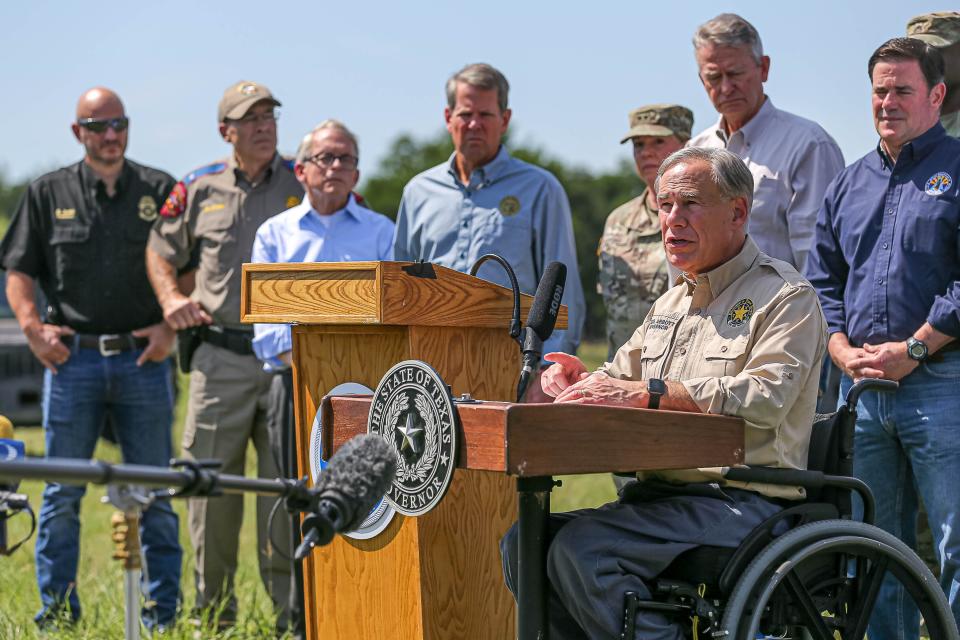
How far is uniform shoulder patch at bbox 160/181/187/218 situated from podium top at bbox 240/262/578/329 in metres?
2.28

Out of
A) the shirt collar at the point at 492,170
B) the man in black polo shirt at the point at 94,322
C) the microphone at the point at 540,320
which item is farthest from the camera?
the man in black polo shirt at the point at 94,322

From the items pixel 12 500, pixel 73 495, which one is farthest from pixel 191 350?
pixel 12 500

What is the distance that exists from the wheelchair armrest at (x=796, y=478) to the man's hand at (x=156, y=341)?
3733 millimetres

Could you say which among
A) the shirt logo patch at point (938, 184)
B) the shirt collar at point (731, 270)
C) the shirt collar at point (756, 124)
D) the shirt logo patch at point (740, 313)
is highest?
the shirt collar at point (756, 124)

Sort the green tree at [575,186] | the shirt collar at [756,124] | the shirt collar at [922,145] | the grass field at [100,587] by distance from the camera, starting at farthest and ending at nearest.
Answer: the green tree at [575,186], the grass field at [100,587], the shirt collar at [756,124], the shirt collar at [922,145]

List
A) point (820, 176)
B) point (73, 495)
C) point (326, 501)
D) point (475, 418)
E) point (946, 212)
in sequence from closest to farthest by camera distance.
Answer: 1. point (326, 501)
2. point (475, 418)
3. point (946, 212)
4. point (820, 176)
5. point (73, 495)

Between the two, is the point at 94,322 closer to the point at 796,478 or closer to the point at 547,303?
the point at 547,303

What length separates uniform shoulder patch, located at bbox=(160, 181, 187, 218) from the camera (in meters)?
6.37

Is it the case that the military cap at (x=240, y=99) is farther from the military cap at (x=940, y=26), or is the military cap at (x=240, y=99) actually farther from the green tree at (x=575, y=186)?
the green tree at (x=575, y=186)

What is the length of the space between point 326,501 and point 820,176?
3219mm

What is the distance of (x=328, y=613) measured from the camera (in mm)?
4121

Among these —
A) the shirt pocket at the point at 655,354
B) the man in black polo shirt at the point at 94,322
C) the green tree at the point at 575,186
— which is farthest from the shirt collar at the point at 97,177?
the green tree at the point at 575,186

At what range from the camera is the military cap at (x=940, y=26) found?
502 centimetres

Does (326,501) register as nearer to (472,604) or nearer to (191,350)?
(472,604)
